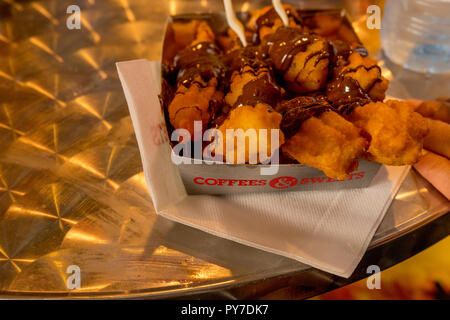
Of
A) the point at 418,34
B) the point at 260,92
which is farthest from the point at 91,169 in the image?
the point at 418,34

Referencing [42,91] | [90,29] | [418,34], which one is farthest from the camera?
[90,29]

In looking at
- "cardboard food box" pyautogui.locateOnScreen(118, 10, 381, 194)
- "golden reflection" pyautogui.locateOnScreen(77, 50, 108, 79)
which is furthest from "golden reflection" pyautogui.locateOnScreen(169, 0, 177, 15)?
"cardboard food box" pyautogui.locateOnScreen(118, 10, 381, 194)

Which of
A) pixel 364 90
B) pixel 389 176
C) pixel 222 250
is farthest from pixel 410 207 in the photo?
pixel 222 250

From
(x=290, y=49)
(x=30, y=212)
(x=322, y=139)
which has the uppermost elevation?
(x=290, y=49)

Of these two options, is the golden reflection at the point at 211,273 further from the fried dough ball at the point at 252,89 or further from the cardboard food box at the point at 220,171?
the fried dough ball at the point at 252,89

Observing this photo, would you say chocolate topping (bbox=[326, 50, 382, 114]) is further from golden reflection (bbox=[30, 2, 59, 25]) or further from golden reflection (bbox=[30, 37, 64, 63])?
golden reflection (bbox=[30, 2, 59, 25])

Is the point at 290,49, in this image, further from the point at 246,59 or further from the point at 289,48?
the point at 246,59
